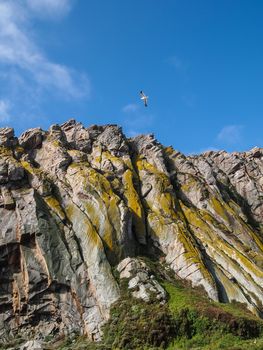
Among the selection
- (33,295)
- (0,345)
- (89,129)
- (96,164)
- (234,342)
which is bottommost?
(234,342)

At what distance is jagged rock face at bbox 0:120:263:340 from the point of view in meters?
49.2

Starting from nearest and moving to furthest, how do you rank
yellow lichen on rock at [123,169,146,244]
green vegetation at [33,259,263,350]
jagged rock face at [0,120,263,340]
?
green vegetation at [33,259,263,350] < jagged rock face at [0,120,263,340] < yellow lichen on rock at [123,169,146,244]

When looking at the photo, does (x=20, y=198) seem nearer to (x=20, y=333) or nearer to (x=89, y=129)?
(x=20, y=333)

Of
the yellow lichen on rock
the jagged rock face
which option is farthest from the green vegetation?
the yellow lichen on rock

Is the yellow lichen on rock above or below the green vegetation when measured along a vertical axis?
above

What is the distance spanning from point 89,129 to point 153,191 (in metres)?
20.6

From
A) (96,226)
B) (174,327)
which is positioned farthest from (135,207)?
(174,327)

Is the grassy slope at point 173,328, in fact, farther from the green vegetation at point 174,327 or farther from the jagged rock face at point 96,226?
the jagged rock face at point 96,226

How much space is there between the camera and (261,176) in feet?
336

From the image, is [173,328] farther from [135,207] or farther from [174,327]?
[135,207]

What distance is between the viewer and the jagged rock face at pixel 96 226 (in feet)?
162

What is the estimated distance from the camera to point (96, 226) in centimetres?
5734

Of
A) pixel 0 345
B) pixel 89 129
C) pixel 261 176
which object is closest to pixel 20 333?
pixel 0 345

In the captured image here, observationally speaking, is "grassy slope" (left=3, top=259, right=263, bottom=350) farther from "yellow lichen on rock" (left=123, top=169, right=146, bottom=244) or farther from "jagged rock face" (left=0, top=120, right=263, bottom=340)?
"yellow lichen on rock" (left=123, top=169, right=146, bottom=244)
